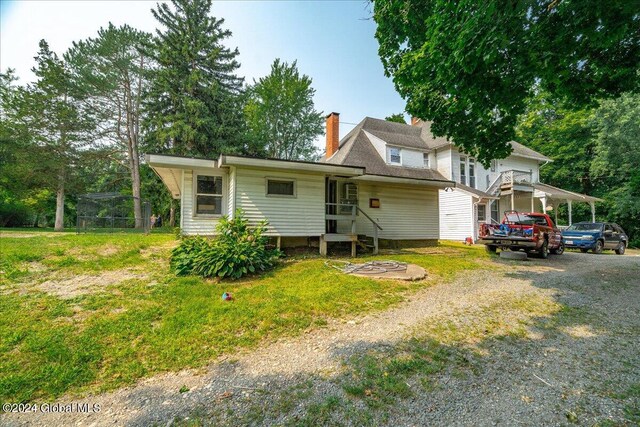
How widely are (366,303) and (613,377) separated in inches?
125

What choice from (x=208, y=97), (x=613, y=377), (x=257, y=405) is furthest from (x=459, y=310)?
(x=208, y=97)

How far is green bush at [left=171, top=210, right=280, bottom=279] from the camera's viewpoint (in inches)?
255

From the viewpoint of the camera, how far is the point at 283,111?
1117 inches

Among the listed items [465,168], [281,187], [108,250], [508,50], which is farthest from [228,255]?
[465,168]

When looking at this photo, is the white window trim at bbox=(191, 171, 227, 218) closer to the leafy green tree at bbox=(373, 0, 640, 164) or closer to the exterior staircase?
the exterior staircase

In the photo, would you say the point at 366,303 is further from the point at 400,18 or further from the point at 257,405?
the point at 400,18

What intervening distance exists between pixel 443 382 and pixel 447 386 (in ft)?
0.22

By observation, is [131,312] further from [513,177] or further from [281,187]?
[513,177]

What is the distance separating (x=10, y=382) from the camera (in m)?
2.71

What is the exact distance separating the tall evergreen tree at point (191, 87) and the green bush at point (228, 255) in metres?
14.5

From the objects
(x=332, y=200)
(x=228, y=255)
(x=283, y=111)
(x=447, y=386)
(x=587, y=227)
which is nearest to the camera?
(x=447, y=386)

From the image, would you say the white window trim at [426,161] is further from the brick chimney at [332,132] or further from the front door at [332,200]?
the front door at [332,200]

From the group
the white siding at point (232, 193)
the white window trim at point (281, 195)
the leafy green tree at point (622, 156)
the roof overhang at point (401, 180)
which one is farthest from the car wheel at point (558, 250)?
the leafy green tree at point (622, 156)

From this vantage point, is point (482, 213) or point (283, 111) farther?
point (283, 111)
